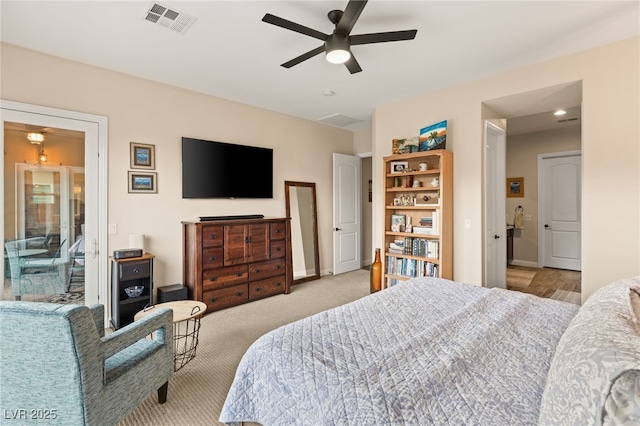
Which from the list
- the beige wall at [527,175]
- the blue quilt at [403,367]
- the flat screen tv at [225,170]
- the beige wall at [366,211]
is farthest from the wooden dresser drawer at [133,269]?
the beige wall at [527,175]

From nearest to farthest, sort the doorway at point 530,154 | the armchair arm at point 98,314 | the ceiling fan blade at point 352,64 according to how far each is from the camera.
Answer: the armchair arm at point 98,314 < the ceiling fan blade at point 352,64 < the doorway at point 530,154

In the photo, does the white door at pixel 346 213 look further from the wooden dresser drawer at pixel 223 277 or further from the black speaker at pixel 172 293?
the black speaker at pixel 172 293

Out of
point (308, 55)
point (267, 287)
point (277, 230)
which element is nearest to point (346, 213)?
point (277, 230)

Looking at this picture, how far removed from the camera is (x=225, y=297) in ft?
13.0

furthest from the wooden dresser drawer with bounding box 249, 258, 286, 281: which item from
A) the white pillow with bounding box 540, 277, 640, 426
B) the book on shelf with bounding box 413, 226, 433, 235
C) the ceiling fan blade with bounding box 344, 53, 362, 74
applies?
the white pillow with bounding box 540, 277, 640, 426

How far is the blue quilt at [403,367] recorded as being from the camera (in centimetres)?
105

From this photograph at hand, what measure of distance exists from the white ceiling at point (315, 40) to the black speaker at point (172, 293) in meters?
2.51

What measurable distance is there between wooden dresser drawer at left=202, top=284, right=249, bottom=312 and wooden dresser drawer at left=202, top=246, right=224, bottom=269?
0.33 metres

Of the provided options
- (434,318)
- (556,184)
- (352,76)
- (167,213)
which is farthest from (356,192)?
(434,318)

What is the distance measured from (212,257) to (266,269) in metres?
0.85

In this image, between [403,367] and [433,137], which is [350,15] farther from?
[433,137]

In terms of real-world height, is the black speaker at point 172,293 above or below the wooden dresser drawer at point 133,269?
below

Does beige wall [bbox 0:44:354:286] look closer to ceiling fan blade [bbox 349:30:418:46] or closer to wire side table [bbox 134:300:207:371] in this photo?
wire side table [bbox 134:300:207:371]

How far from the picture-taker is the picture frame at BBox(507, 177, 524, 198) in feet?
21.4
